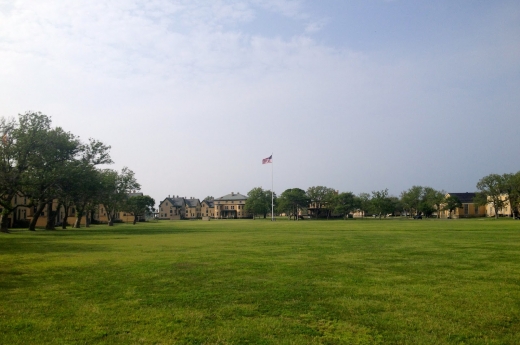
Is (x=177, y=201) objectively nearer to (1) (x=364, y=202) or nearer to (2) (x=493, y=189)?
(1) (x=364, y=202)

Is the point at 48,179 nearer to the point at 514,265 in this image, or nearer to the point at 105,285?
the point at 105,285

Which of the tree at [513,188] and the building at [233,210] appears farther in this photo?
the building at [233,210]

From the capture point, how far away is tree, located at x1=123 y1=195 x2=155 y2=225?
9635cm

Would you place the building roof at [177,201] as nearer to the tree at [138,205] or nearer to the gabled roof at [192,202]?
the gabled roof at [192,202]

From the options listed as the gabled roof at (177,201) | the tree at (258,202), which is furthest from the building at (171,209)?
the tree at (258,202)

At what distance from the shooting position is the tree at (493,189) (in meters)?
123

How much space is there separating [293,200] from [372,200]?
28437mm

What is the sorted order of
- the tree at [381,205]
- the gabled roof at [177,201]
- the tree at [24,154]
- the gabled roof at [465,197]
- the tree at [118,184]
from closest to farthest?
the tree at [24,154] < the tree at [118,184] < the tree at [381,205] < the gabled roof at [465,197] < the gabled roof at [177,201]

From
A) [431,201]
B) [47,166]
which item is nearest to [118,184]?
[47,166]

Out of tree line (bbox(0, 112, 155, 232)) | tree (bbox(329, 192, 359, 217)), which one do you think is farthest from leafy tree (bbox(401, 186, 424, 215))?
tree line (bbox(0, 112, 155, 232))

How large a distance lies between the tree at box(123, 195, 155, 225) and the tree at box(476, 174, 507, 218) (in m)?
102

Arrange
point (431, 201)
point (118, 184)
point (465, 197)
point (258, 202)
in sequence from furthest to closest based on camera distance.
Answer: point (465, 197) < point (258, 202) < point (431, 201) < point (118, 184)

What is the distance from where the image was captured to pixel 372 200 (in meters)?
143

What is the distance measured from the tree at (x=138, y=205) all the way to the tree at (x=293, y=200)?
50066mm
